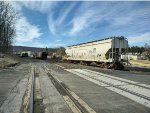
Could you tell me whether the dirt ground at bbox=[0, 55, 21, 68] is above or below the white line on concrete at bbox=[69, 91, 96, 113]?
above

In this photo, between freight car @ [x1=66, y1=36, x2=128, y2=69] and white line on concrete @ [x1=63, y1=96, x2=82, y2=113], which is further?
freight car @ [x1=66, y1=36, x2=128, y2=69]

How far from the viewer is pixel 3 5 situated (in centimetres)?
7138

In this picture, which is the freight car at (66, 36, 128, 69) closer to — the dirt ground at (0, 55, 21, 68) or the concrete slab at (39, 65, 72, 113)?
the dirt ground at (0, 55, 21, 68)

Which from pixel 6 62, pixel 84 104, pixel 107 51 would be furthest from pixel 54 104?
pixel 6 62

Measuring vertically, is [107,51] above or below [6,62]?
above

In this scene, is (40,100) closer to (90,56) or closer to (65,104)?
(65,104)

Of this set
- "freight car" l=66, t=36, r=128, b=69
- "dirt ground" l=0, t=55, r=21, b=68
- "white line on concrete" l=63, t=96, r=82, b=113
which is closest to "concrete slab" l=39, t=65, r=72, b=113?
"white line on concrete" l=63, t=96, r=82, b=113

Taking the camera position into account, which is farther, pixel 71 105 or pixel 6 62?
pixel 6 62

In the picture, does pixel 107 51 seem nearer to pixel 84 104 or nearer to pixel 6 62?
pixel 6 62

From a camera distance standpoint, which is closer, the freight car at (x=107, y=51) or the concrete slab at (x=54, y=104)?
the concrete slab at (x=54, y=104)

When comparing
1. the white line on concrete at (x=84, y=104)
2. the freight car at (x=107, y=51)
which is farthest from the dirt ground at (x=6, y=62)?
the white line on concrete at (x=84, y=104)

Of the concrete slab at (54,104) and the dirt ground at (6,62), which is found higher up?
the dirt ground at (6,62)

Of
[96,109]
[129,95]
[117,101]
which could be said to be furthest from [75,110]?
[129,95]

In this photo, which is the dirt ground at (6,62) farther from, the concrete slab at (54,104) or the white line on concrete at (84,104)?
the white line on concrete at (84,104)
